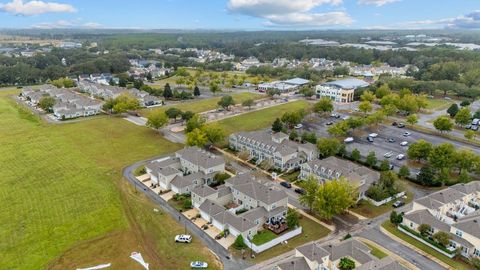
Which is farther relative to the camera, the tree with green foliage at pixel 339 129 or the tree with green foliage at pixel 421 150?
the tree with green foliage at pixel 339 129

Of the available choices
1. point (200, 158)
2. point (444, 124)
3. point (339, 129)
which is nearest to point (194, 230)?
point (200, 158)

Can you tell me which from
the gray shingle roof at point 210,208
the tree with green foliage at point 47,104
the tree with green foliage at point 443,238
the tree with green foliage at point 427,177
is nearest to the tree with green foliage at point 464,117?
the tree with green foliage at point 427,177

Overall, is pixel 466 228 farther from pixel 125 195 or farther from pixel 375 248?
pixel 125 195

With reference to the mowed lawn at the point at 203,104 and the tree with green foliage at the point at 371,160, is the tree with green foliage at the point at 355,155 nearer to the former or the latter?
the tree with green foliage at the point at 371,160

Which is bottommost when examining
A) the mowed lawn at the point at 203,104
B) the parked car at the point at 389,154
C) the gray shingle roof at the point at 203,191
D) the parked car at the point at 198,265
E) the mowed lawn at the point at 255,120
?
the parked car at the point at 198,265

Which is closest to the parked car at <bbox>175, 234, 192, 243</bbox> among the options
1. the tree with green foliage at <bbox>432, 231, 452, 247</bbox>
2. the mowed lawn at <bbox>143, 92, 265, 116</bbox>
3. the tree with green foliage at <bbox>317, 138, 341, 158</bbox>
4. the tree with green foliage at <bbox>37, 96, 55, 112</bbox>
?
the tree with green foliage at <bbox>432, 231, 452, 247</bbox>

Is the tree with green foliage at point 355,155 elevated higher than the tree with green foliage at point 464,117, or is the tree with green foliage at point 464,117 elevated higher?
the tree with green foliage at point 464,117

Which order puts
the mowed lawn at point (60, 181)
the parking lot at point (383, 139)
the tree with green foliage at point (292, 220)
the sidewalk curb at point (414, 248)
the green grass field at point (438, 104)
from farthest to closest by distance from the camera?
1. the green grass field at point (438, 104)
2. the parking lot at point (383, 139)
3. the tree with green foliage at point (292, 220)
4. the mowed lawn at point (60, 181)
5. the sidewalk curb at point (414, 248)
